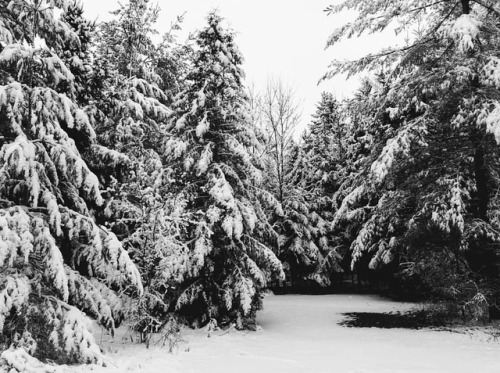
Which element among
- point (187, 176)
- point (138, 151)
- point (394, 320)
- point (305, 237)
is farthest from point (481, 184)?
point (305, 237)

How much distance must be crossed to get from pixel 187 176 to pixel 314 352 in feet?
23.0

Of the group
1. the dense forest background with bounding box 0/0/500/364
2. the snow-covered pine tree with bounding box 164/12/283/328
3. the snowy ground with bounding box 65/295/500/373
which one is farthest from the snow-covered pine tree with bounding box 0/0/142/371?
the snow-covered pine tree with bounding box 164/12/283/328

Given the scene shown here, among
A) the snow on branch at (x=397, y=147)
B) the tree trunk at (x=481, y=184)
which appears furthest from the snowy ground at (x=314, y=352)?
the snow on branch at (x=397, y=147)

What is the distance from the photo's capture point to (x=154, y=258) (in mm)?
9828

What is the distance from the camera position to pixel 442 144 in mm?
12570

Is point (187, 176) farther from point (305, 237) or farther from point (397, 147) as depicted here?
point (305, 237)

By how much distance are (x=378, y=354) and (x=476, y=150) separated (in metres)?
6.64

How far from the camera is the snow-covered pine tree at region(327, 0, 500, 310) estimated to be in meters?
11.0

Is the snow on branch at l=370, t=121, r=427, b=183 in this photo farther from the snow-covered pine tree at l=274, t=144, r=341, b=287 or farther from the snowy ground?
the snow-covered pine tree at l=274, t=144, r=341, b=287

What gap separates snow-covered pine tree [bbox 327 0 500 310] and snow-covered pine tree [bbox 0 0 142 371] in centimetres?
752

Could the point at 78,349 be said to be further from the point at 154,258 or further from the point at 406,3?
the point at 406,3

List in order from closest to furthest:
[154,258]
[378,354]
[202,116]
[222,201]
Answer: [378,354] < [154,258] < [222,201] < [202,116]

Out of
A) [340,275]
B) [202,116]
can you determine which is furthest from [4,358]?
[340,275]

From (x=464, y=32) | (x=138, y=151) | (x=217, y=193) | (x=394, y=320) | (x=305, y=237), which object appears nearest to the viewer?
(x=464, y=32)
